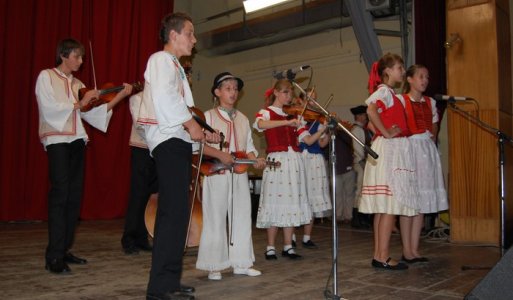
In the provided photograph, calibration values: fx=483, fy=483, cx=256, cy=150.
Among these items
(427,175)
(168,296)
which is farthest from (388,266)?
(168,296)

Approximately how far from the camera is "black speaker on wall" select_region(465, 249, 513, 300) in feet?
5.84

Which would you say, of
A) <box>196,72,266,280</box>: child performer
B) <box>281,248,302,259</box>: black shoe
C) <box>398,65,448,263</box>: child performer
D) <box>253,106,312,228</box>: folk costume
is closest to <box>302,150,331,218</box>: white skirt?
<box>253,106,312,228</box>: folk costume

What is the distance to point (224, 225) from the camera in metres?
3.30

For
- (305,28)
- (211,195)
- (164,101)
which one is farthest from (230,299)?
(305,28)

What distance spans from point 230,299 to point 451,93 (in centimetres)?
381

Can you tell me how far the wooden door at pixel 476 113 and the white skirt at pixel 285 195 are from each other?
6.73ft

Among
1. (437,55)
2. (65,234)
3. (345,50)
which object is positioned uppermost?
(345,50)

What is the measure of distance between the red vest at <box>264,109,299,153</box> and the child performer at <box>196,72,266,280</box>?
68 centimetres

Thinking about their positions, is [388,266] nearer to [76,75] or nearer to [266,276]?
[266,276]

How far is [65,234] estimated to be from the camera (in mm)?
3502

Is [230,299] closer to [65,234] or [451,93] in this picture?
[65,234]

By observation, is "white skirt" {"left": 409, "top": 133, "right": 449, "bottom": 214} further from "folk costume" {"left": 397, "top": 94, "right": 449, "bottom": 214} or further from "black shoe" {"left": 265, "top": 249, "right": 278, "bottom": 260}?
"black shoe" {"left": 265, "top": 249, "right": 278, "bottom": 260}

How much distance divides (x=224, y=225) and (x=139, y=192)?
151cm

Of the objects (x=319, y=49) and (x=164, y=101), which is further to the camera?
(x=319, y=49)
